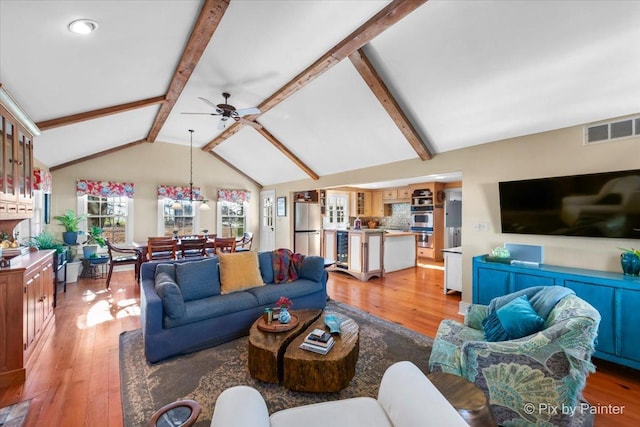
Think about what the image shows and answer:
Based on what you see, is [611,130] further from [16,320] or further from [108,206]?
[108,206]

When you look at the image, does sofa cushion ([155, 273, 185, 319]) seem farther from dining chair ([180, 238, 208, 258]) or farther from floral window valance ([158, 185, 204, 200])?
floral window valance ([158, 185, 204, 200])

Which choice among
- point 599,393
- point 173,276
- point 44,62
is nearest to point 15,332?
point 173,276

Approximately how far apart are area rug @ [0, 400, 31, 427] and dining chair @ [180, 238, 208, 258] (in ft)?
10.6

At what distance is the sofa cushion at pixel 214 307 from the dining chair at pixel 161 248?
2.33 m

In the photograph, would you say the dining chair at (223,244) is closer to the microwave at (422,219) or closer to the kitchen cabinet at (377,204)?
the kitchen cabinet at (377,204)

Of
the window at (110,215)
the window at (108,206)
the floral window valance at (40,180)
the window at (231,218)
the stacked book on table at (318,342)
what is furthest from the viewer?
the window at (231,218)

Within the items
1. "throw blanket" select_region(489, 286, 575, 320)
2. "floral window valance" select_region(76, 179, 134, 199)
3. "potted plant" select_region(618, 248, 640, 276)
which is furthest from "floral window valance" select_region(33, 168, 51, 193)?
"potted plant" select_region(618, 248, 640, 276)

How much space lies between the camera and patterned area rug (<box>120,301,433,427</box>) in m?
2.05

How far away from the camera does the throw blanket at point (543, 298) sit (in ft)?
6.63

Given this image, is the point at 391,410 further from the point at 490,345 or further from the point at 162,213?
the point at 162,213

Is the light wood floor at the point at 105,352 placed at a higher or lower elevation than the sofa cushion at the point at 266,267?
lower

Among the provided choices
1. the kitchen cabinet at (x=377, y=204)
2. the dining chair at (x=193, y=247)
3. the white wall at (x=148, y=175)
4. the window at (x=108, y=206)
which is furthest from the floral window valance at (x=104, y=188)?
the kitchen cabinet at (x=377, y=204)

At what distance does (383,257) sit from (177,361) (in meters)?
4.37

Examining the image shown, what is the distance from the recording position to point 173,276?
318 cm
